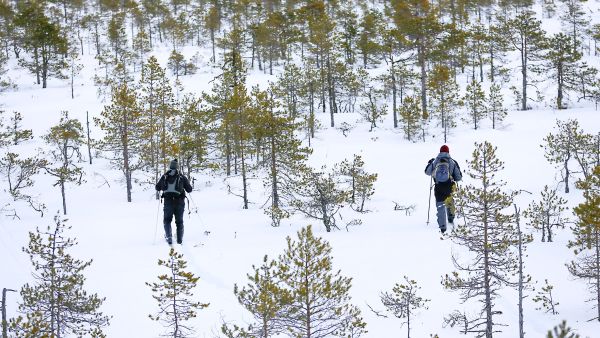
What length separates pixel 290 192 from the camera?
15.2 meters

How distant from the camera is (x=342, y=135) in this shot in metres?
31.8

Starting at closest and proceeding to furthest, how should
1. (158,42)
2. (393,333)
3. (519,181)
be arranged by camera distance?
(393,333) < (519,181) < (158,42)

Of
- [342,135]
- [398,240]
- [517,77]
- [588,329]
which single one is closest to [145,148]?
[342,135]

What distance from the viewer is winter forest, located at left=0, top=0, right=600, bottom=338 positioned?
22.7 feet

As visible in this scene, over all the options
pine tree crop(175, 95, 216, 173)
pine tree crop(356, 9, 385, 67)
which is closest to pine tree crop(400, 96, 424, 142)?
pine tree crop(175, 95, 216, 173)

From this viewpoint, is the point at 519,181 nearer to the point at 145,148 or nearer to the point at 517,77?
the point at 145,148

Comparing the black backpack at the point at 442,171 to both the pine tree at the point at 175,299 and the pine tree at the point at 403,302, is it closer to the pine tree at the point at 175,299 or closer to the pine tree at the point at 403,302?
the pine tree at the point at 403,302

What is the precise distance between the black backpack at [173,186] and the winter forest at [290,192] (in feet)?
4.54

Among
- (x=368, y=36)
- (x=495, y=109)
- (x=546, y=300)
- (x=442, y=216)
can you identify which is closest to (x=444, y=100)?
(x=495, y=109)

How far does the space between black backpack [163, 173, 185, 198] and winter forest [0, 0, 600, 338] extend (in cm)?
138

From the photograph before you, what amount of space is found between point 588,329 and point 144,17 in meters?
62.1

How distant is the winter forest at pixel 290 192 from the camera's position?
22.7 feet

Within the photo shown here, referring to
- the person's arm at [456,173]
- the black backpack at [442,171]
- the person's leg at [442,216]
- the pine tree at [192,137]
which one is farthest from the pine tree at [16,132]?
the person's arm at [456,173]

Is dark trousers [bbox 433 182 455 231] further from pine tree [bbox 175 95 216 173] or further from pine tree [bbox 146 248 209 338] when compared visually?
pine tree [bbox 175 95 216 173]
